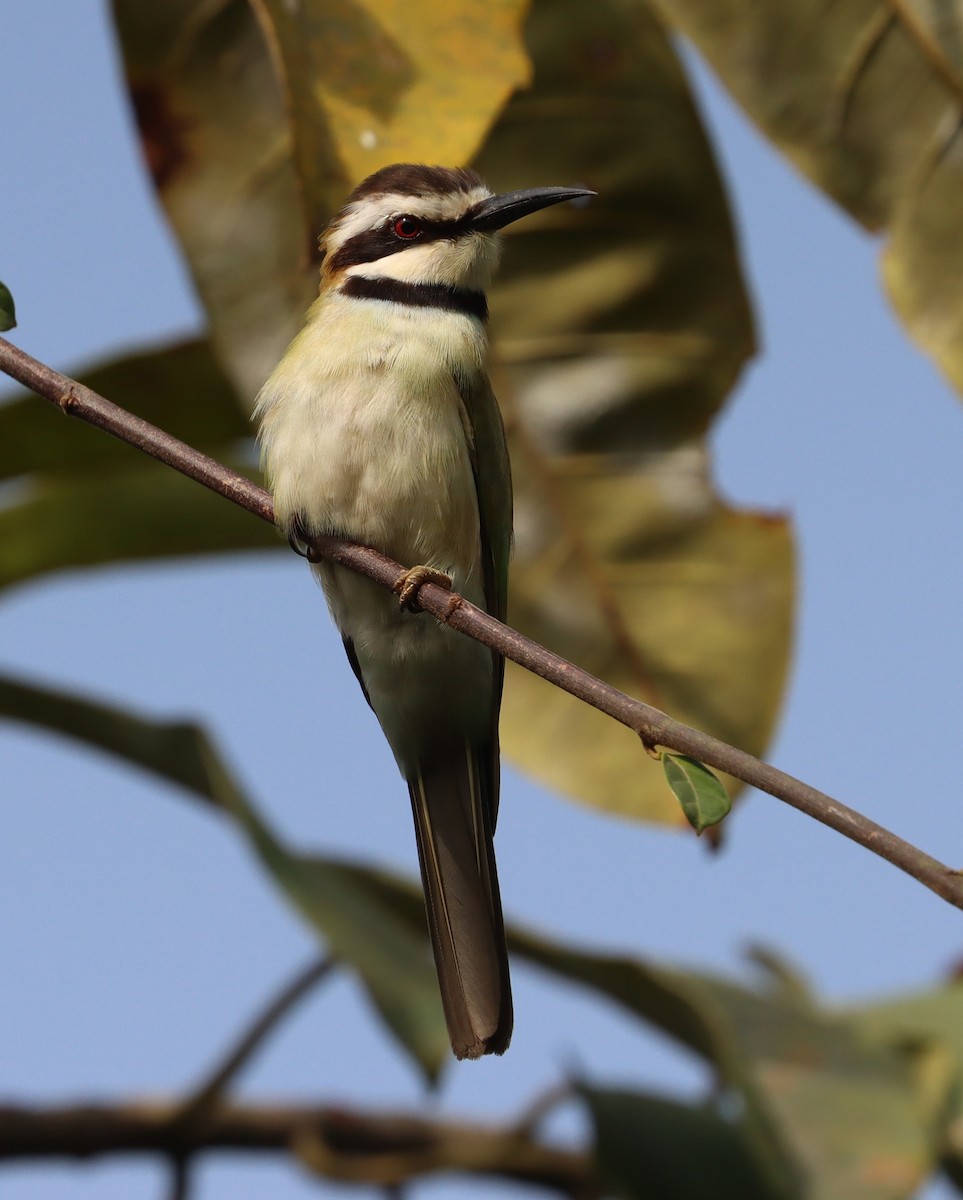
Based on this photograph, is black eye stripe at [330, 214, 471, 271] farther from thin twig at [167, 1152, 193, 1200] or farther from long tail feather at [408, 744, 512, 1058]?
thin twig at [167, 1152, 193, 1200]

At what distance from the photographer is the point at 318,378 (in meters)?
3.29

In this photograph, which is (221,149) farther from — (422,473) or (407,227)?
(422,473)

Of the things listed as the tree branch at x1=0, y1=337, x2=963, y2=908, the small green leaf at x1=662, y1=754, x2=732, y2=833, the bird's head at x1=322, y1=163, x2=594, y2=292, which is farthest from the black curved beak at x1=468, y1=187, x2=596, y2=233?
the small green leaf at x1=662, y1=754, x2=732, y2=833

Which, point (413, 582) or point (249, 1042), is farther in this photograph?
point (249, 1042)

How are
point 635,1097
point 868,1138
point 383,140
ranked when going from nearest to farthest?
point 383,140 → point 868,1138 → point 635,1097

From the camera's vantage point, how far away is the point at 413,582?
2857 mm

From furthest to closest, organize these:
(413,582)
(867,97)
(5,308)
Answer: (867,97)
(413,582)
(5,308)

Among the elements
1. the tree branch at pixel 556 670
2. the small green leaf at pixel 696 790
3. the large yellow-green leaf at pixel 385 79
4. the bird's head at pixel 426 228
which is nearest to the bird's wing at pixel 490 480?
the bird's head at pixel 426 228

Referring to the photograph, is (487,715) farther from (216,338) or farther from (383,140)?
(383,140)

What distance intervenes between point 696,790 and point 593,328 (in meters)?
2.13

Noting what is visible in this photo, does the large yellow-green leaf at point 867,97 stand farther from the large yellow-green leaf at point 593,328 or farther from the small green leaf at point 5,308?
the small green leaf at point 5,308

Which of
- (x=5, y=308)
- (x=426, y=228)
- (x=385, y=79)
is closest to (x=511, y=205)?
(x=426, y=228)

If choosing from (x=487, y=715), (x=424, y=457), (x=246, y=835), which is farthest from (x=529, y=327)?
(x=246, y=835)

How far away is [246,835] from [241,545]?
0.79m
